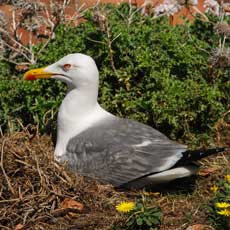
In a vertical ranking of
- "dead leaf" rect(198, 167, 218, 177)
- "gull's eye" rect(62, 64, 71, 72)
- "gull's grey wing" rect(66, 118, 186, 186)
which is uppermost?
"gull's eye" rect(62, 64, 71, 72)

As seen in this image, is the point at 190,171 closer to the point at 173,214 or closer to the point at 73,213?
the point at 173,214

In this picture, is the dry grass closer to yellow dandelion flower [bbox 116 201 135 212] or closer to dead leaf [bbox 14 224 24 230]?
dead leaf [bbox 14 224 24 230]

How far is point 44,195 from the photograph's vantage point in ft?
18.5

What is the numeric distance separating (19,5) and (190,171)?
2.22 meters

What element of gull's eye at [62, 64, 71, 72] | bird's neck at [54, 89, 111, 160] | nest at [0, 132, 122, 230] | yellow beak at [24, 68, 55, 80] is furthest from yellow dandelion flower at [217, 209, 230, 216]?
yellow beak at [24, 68, 55, 80]

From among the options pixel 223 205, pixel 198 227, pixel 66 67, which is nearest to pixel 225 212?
pixel 223 205

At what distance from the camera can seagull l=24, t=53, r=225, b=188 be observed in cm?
594

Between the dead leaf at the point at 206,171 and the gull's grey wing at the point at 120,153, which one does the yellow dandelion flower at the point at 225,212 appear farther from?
the dead leaf at the point at 206,171

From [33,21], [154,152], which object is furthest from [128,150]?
[33,21]

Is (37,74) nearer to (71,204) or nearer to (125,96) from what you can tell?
(125,96)

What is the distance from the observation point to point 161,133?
21.1 ft

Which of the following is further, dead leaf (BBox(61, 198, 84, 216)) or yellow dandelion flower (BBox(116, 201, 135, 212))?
dead leaf (BBox(61, 198, 84, 216))

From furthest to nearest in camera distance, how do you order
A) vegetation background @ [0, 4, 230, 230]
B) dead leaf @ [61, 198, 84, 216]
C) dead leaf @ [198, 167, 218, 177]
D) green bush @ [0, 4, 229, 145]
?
green bush @ [0, 4, 229, 145]
dead leaf @ [198, 167, 218, 177]
vegetation background @ [0, 4, 230, 230]
dead leaf @ [61, 198, 84, 216]

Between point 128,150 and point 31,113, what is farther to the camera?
point 31,113
